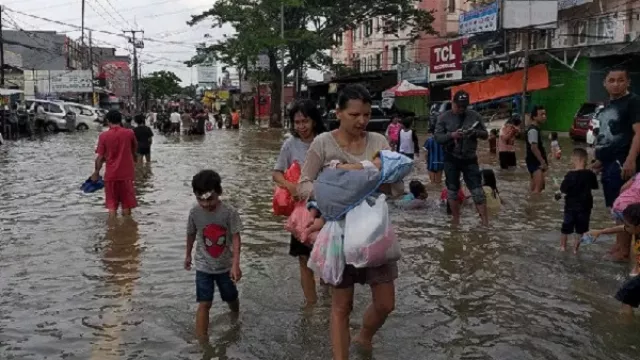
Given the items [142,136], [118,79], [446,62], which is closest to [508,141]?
[142,136]

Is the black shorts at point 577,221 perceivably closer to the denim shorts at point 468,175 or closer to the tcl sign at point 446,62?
the denim shorts at point 468,175

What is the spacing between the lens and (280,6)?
42688 millimetres

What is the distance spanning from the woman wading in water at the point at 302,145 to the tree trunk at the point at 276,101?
39943 millimetres

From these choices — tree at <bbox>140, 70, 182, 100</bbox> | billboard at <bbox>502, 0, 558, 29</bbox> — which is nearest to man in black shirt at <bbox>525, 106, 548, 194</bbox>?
billboard at <bbox>502, 0, 558, 29</bbox>

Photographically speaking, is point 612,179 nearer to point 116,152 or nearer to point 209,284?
point 209,284

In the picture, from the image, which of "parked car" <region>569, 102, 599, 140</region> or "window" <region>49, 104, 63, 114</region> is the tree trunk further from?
"parked car" <region>569, 102, 599, 140</region>

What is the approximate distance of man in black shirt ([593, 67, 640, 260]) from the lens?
6.48m

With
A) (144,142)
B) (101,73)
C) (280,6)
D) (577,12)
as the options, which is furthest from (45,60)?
(144,142)

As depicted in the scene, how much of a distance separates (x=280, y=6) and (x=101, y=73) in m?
38.6

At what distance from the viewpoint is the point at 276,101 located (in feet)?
155

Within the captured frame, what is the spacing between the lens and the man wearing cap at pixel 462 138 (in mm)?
8289

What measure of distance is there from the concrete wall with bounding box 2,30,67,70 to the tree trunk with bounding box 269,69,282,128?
26.9 metres

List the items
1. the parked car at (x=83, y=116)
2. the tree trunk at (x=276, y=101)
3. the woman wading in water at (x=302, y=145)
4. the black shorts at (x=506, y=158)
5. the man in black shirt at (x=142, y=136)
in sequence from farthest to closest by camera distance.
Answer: the tree trunk at (x=276, y=101) → the parked car at (x=83, y=116) → the man in black shirt at (x=142, y=136) → the black shorts at (x=506, y=158) → the woman wading in water at (x=302, y=145)

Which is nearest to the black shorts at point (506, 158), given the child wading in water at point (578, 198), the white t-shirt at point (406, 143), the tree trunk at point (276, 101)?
the white t-shirt at point (406, 143)
